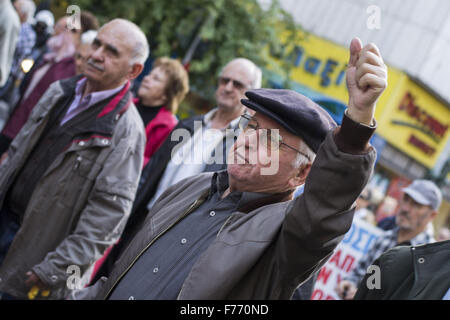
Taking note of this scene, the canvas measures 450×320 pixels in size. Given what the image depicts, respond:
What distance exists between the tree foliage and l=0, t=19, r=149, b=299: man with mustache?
614 cm

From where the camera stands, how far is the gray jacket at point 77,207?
325 cm

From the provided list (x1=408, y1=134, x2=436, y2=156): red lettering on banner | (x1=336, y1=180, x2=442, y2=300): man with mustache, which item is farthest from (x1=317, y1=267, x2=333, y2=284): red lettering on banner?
(x1=408, y1=134, x2=436, y2=156): red lettering on banner

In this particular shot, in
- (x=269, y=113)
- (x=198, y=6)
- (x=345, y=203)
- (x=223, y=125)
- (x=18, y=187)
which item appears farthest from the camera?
(x=198, y=6)

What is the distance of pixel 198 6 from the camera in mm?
9852

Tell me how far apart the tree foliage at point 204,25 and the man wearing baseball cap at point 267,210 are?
7.60 m

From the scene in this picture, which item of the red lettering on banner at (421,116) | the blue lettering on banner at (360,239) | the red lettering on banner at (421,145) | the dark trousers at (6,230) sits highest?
the dark trousers at (6,230)

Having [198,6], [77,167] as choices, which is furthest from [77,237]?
[198,6]

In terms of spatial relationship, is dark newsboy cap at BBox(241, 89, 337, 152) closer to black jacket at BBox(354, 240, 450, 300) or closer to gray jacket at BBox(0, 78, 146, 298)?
black jacket at BBox(354, 240, 450, 300)

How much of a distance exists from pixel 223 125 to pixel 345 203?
265 centimetres

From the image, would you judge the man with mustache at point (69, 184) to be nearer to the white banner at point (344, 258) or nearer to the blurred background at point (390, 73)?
the white banner at point (344, 258)

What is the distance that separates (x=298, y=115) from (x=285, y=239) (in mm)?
519

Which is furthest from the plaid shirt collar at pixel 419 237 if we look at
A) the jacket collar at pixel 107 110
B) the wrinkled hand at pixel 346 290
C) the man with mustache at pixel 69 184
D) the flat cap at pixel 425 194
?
the jacket collar at pixel 107 110

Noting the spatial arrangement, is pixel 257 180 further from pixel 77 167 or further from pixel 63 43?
pixel 63 43
